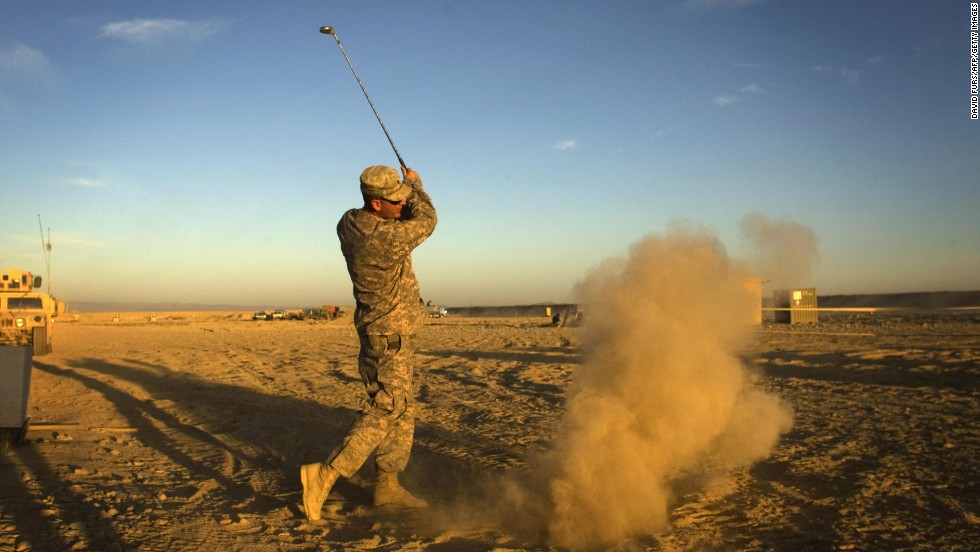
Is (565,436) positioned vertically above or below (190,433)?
above

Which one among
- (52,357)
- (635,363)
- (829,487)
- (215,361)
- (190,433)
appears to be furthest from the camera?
(52,357)

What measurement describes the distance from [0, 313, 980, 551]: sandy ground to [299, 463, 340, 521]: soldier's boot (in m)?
0.10

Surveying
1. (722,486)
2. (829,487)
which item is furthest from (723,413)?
(829,487)

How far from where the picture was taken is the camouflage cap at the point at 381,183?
170 inches

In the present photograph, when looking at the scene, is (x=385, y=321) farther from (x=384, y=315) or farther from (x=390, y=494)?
(x=390, y=494)


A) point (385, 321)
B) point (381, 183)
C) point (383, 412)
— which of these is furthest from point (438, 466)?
point (381, 183)

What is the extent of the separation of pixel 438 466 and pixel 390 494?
3.93 ft

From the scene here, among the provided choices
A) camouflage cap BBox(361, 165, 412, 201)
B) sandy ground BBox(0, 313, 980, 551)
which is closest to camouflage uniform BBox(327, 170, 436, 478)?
camouflage cap BBox(361, 165, 412, 201)

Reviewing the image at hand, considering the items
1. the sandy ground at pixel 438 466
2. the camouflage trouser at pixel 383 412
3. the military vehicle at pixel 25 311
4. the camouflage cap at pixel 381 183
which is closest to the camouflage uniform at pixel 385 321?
the camouflage trouser at pixel 383 412

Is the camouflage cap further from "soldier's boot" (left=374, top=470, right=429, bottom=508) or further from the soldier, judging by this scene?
"soldier's boot" (left=374, top=470, right=429, bottom=508)

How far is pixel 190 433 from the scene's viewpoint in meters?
7.14

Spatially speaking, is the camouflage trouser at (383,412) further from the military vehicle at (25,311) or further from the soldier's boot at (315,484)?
the military vehicle at (25,311)

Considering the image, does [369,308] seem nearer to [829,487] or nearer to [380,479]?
[380,479]

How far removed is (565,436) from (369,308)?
148 cm
